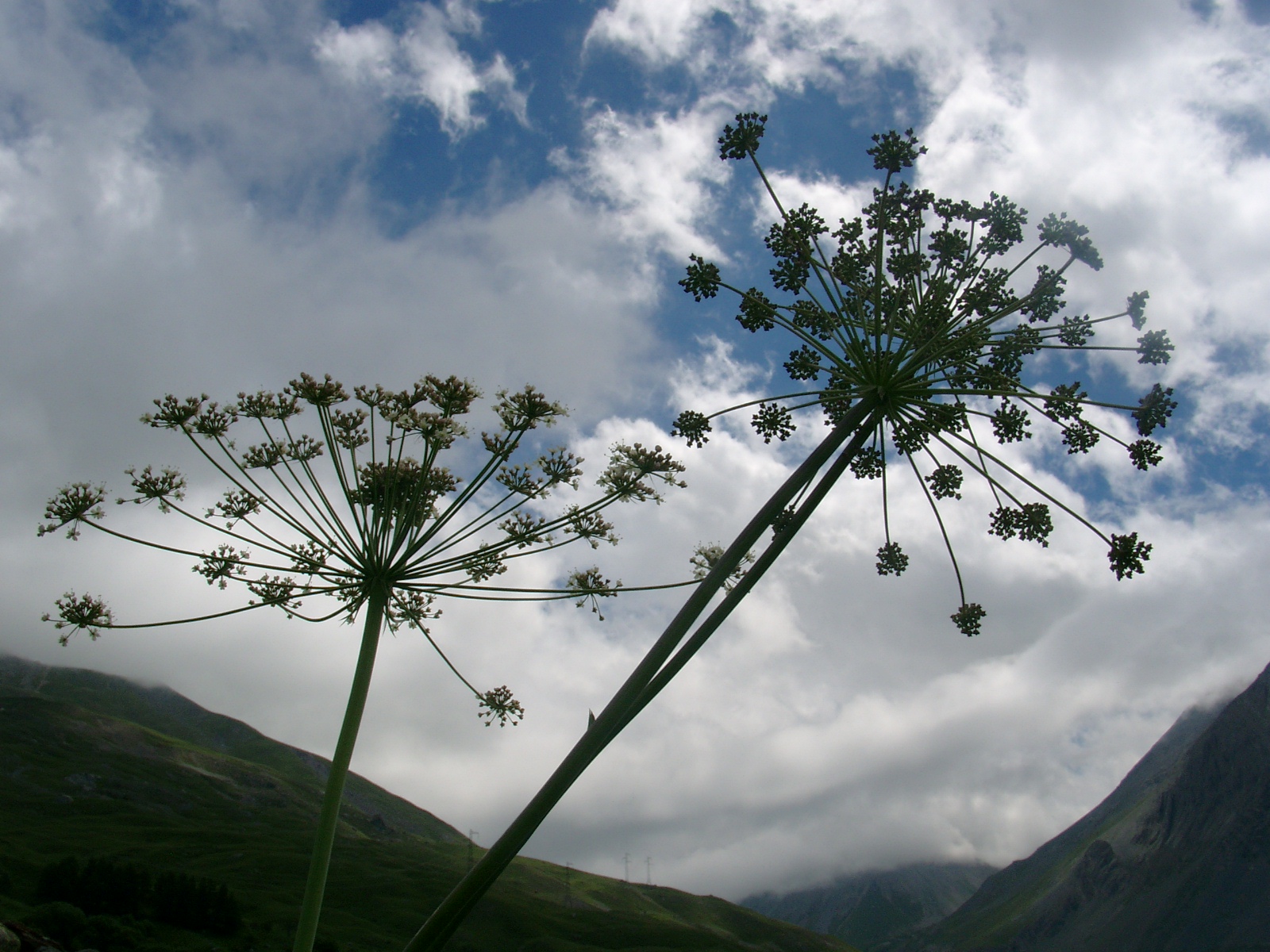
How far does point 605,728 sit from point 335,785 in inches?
118

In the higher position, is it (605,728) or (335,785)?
(605,728)

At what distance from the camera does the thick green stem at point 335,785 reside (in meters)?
5.59

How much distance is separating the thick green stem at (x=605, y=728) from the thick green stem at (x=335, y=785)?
163 cm

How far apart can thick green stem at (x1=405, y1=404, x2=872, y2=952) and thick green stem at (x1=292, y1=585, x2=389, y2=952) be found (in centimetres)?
163

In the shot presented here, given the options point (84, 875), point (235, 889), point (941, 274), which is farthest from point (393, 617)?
point (235, 889)

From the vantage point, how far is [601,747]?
13.8 feet

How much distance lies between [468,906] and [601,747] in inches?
41.9

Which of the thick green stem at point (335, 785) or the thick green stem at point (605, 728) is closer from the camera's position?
the thick green stem at point (605, 728)

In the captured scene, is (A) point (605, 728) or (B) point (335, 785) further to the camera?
(B) point (335, 785)

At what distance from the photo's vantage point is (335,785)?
604 centimetres

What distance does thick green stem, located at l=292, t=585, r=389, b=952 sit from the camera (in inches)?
220

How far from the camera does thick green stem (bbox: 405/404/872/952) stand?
4016mm

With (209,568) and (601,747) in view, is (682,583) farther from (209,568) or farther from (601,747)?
(209,568)

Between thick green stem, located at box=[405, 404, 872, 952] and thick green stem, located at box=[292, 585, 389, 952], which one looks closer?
thick green stem, located at box=[405, 404, 872, 952]
